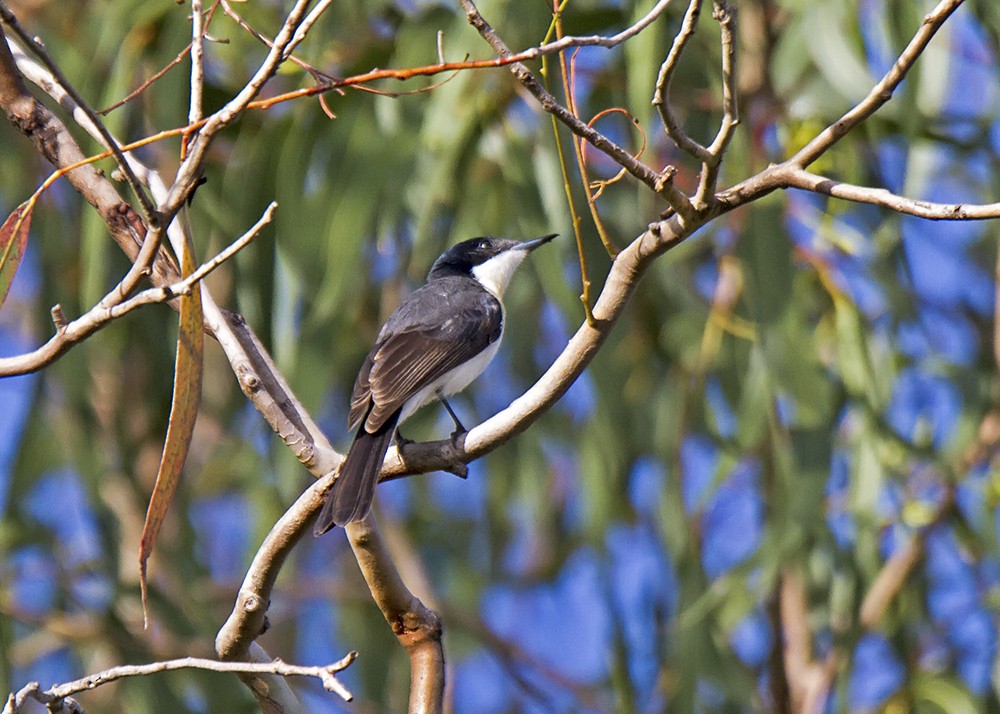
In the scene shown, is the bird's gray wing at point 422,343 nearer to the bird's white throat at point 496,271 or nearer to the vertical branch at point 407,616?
the bird's white throat at point 496,271

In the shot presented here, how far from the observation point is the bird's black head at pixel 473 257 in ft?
11.4

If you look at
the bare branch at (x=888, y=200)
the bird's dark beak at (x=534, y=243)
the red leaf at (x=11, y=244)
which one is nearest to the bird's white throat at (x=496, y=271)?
the bird's dark beak at (x=534, y=243)

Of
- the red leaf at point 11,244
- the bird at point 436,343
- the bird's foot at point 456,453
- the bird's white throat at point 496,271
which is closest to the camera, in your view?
the red leaf at point 11,244

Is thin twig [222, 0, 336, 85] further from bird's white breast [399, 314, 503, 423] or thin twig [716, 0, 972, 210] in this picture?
bird's white breast [399, 314, 503, 423]

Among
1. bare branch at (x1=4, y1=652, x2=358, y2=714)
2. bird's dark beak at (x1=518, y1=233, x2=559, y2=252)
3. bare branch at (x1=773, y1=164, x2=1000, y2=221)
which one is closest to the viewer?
bare branch at (x1=773, y1=164, x2=1000, y2=221)

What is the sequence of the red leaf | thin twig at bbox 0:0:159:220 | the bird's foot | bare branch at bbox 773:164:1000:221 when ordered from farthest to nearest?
the bird's foot → the red leaf → bare branch at bbox 773:164:1000:221 → thin twig at bbox 0:0:159:220

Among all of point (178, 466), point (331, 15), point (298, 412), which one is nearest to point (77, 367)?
point (331, 15)

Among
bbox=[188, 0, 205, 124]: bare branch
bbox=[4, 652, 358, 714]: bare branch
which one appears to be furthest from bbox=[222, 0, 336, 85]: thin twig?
bbox=[4, 652, 358, 714]: bare branch

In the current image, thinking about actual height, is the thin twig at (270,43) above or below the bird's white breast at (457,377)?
above

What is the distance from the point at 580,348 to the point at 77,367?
2.29 meters

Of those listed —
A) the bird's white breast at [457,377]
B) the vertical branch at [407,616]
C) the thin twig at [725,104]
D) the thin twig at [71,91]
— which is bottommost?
the vertical branch at [407,616]

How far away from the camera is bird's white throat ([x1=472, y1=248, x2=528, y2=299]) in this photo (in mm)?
3482

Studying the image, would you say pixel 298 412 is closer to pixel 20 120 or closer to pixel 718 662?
pixel 20 120

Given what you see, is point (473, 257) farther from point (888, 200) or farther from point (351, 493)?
point (888, 200)
